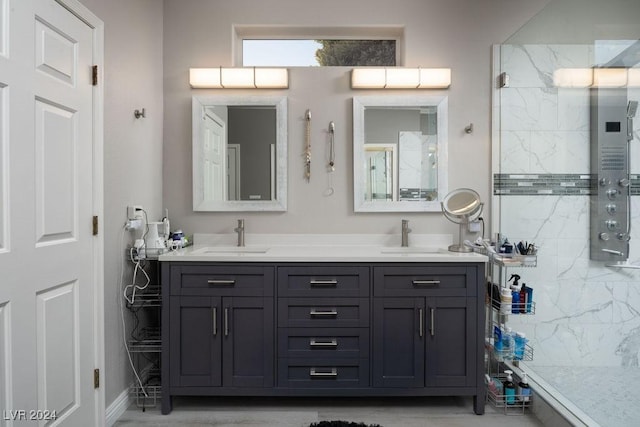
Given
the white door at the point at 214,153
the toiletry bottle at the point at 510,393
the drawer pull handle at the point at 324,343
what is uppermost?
the white door at the point at 214,153

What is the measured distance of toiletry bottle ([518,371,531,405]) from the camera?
209cm

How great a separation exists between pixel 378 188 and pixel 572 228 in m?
1.22

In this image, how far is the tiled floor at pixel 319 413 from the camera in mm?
1984

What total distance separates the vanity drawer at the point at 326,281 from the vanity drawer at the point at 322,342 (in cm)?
20

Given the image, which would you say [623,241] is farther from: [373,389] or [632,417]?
[373,389]

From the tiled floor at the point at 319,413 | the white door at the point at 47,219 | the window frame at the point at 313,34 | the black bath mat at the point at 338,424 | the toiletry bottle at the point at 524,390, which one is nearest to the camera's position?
the white door at the point at 47,219

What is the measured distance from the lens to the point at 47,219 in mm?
1487

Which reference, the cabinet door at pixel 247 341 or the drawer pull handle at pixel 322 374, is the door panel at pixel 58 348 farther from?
the drawer pull handle at pixel 322 374

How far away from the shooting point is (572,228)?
7.28 ft

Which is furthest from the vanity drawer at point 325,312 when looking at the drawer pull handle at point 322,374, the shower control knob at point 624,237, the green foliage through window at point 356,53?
the green foliage through window at point 356,53

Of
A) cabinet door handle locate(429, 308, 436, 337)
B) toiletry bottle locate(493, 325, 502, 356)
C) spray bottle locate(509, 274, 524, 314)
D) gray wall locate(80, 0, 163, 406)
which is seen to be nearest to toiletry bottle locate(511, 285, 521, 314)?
spray bottle locate(509, 274, 524, 314)

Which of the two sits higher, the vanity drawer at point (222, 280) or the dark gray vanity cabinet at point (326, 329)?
the vanity drawer at point (222, 280)

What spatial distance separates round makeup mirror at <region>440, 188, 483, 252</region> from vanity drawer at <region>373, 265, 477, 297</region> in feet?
1.15

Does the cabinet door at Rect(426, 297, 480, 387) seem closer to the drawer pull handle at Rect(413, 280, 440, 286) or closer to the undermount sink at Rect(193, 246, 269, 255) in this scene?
the drawer pull handle at Rect(413, 280, 440, 286)
